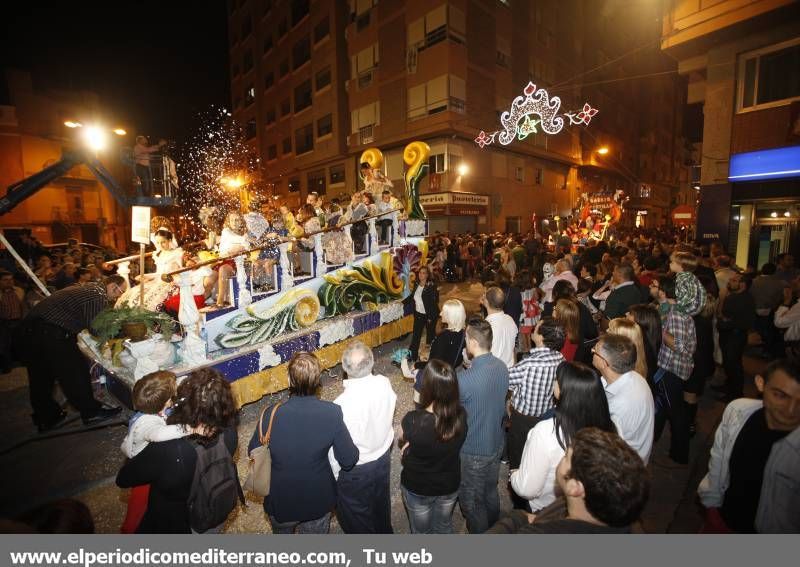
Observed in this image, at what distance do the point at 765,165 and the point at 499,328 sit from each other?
11.7 m

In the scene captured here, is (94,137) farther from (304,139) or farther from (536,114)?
(304,139)

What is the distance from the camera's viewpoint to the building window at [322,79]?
28297 millimetres

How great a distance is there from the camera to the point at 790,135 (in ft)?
32.7

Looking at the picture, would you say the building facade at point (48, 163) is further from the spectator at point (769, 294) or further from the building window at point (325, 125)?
the spectator at point (769, 294)

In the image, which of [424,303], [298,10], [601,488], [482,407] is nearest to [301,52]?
[298,10]

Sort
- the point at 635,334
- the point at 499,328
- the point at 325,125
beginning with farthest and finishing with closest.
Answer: the point at 325,125 < the point at 499,328 < the point at 635,334

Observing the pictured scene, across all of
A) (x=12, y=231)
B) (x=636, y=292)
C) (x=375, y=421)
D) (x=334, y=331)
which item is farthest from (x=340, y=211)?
(x=12, y=231)

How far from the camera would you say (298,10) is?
101ft

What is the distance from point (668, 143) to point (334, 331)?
Result: 6385 centimetres

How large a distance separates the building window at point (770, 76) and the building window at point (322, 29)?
25.4 metres

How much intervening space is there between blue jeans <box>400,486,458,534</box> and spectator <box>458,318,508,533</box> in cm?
22

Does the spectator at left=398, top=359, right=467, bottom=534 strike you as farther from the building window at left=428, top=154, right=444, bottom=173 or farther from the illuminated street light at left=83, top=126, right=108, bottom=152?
the building window at left=428, top=154, right=444, bottom=173

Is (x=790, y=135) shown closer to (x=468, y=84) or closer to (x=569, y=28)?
(x=468, y=84)

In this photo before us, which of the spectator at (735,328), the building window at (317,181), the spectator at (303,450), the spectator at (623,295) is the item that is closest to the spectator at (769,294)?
the spectator at (735,328)
